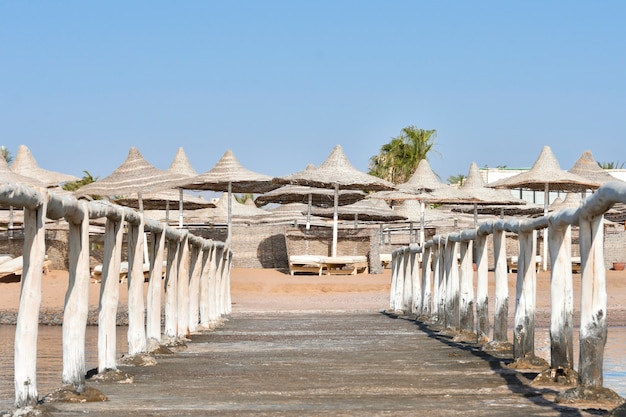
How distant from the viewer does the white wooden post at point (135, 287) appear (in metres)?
6.84

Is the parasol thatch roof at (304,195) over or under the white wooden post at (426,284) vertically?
over

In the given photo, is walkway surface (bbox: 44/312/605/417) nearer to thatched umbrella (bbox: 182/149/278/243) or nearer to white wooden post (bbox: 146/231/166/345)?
white wooden post (bbox: 146/231/166/345)

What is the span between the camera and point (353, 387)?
5.57m

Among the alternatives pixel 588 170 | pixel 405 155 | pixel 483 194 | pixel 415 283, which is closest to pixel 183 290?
pixel 415 283

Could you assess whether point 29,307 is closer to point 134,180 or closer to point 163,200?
point 134,180

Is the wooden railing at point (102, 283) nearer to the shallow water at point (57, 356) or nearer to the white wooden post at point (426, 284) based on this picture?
the shallow water at point (57, 356)

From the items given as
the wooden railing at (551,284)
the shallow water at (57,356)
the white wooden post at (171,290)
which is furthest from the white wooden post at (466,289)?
the white wooden post at (171,290)

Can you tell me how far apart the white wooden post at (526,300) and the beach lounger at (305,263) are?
17743mm

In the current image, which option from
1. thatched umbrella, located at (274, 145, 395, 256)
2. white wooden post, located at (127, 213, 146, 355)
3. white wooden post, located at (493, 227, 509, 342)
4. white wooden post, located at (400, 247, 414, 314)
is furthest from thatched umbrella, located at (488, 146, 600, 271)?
white wooden post, located at (127, 213, 146, 355)

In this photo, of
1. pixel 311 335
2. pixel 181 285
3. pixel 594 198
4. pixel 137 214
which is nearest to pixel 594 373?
pixel 594 198

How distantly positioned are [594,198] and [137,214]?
2834 mm

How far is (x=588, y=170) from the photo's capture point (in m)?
30.5

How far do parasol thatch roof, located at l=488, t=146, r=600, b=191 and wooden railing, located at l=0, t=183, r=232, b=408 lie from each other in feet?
56.4

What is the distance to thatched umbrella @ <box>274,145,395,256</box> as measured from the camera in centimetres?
2475
